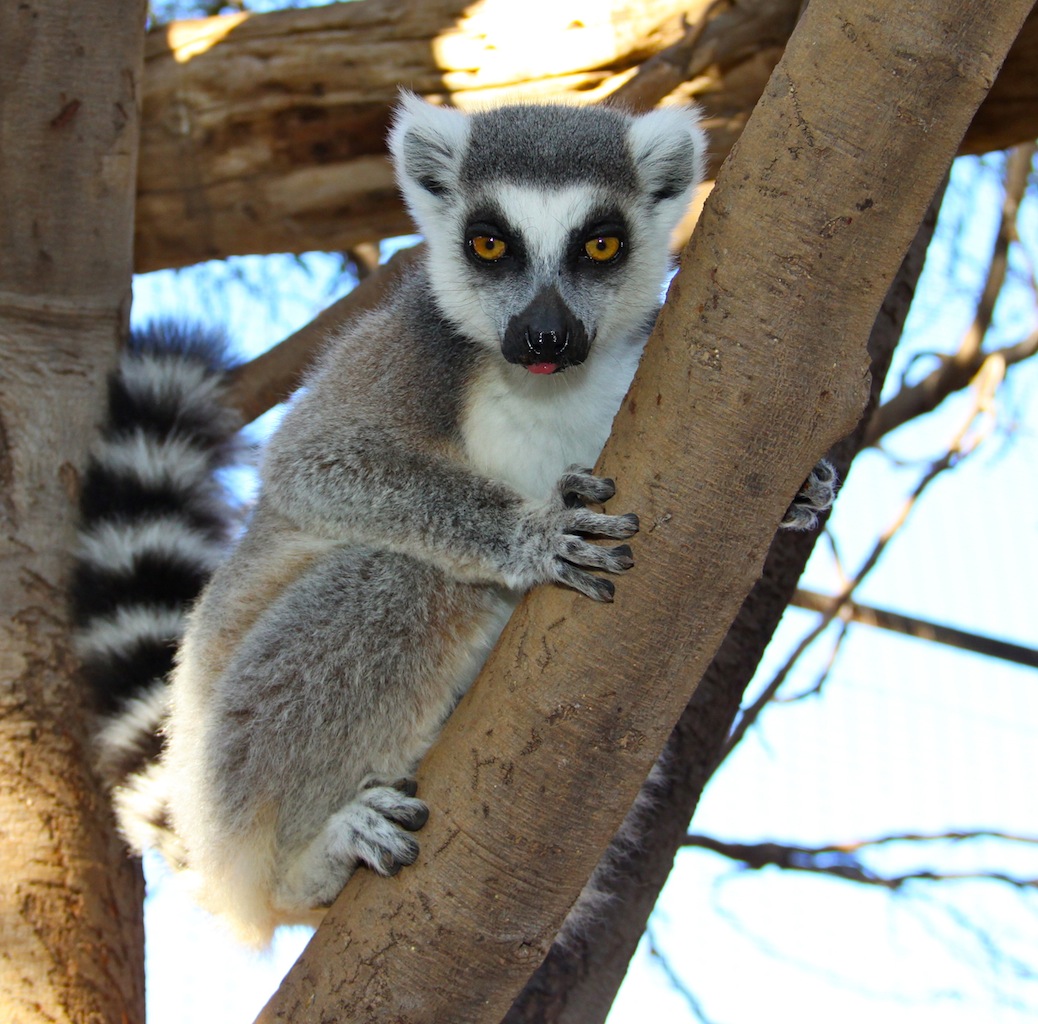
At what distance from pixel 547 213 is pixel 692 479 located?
3.39 feet

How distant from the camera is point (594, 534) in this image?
2.09m

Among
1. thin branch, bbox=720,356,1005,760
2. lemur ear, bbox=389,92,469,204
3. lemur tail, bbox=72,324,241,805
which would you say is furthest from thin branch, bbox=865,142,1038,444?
lemur tail, bbox=72,324,241,805

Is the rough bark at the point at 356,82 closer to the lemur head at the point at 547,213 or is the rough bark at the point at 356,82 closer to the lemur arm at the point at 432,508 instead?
the lemur head at the point at 547,213

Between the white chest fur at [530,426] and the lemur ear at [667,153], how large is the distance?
21.9 inches

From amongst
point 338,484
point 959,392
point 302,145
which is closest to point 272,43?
point 302,145

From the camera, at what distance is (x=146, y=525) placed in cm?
320

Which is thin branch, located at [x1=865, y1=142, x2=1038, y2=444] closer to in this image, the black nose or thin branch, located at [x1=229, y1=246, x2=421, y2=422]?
thin branch, located at [x1=229, y1=246, x2=421, y2=422]

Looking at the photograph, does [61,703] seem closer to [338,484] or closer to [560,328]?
[338,484]

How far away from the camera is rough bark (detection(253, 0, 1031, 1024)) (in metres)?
1.86

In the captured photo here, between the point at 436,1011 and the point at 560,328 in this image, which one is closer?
the point at 436,1011

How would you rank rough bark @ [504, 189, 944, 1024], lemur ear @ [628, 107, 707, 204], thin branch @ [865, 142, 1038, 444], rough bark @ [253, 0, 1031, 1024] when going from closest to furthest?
rough bark @ [253, 0, 1031, 1024] < lemur ear @ [628, 107, 707, 204] < rough bark @ [504, 189, 944, 1024] < thin branch @ [865, 142, 1038, 444]

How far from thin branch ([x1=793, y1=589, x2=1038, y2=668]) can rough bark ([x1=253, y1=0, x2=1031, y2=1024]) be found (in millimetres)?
2323

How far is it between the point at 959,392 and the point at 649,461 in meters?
3.36

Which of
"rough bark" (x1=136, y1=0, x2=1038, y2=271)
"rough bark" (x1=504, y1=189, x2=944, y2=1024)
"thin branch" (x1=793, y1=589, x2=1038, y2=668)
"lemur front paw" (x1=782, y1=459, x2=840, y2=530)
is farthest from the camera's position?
"thin branch" (x1=793, y1=589, x2=1038, y2=668)
